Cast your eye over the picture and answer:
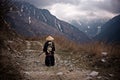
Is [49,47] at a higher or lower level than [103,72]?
higher

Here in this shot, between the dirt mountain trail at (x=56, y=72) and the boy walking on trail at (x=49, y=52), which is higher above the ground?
the boy walking on trail at (x=49, y=52)

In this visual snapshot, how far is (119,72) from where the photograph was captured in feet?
39.3

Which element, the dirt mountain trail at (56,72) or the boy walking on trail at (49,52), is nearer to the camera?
the dirt mountain trail at (56,72)

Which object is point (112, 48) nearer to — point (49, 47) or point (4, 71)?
point (49, 47)

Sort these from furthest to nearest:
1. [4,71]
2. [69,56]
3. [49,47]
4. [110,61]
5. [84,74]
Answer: [69,56]
[49,47]
[110,61]
[84,74]
[4,71]

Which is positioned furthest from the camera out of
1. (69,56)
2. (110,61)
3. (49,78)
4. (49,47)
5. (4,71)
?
(69,56)

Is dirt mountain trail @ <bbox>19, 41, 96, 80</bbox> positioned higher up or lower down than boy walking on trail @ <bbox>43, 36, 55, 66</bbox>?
lower down

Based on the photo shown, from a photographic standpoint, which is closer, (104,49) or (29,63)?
(29,63)

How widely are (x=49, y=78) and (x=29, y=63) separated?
138 inches

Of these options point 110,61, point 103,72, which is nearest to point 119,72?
point 103,72

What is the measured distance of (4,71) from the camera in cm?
901

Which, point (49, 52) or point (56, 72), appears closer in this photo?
point (56, 72)

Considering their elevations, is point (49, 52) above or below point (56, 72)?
→ above

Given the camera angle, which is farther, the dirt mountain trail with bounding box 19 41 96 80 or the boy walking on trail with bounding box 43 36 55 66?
the boy walking on trail with bounding box 43 36 55 66
